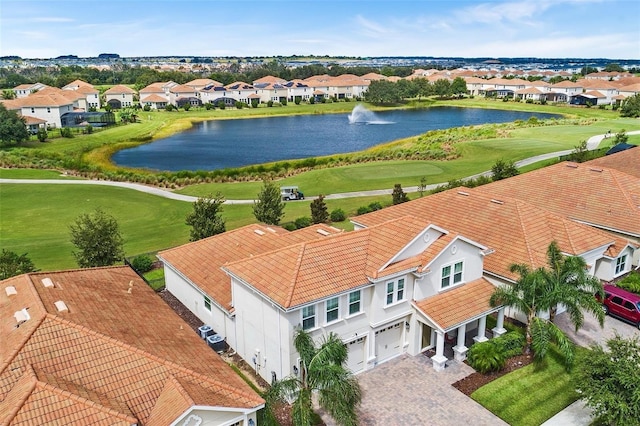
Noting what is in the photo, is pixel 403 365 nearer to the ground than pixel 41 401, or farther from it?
nearer to the ground

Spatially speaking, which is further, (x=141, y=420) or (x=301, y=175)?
(x=301, y=175)

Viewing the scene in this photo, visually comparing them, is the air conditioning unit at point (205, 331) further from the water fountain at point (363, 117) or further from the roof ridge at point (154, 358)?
the water fountain at point (363, 117)

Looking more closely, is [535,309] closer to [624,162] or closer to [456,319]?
[456,319]

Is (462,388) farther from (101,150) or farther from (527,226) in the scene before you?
(101,150)

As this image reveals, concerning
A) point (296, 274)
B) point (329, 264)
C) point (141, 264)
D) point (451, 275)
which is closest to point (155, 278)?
point (141, 264)

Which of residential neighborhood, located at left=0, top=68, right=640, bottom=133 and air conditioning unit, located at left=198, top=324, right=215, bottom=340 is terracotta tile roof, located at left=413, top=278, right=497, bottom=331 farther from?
residential neighborhood, located at left=0, top=68, right=640, bottom=133

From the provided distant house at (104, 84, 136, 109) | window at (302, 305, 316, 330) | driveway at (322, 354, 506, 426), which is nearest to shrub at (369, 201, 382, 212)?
driveway at (322, 354, 506, 426)

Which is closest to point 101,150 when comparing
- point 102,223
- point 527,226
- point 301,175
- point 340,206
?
point 301,175
